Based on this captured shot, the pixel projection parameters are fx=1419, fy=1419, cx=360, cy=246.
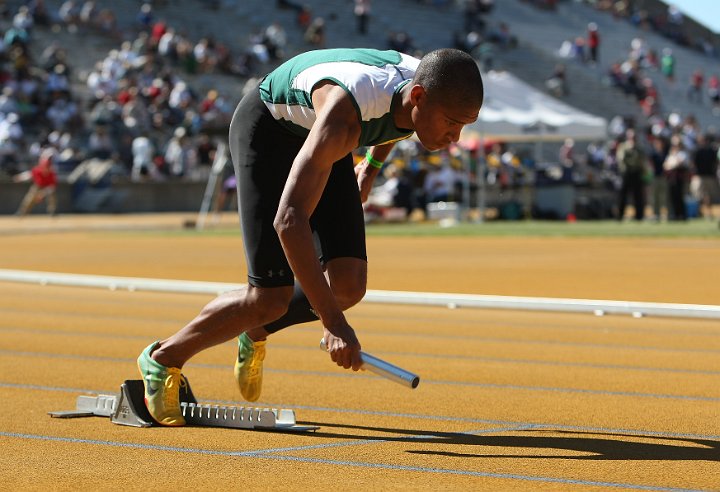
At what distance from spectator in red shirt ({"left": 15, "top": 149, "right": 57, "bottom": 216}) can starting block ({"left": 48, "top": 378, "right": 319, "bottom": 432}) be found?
27392mm

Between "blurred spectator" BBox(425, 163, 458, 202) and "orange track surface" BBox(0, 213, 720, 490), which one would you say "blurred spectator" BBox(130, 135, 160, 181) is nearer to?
"blurred spectator" BBox(425, 163, 458, 202)

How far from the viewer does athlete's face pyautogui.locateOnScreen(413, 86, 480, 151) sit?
536 cm

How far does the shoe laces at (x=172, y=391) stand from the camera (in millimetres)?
6238

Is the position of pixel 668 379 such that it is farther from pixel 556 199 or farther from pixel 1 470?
pixel 556 199

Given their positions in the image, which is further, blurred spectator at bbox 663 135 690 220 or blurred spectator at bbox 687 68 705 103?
blurred spectator at bbox 687 68 705 103

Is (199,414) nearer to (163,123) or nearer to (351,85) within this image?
(351,85)

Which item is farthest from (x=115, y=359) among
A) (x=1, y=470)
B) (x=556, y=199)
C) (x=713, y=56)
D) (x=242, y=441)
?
(x=713, y=56)

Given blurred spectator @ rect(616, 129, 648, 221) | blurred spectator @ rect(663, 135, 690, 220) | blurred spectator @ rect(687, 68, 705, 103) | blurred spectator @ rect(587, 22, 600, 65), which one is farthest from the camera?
blurred spectator @ rect(687, 68, 705, 103)

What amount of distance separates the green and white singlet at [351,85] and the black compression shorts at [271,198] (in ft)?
0.30

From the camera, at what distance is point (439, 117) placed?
5387 millimetres

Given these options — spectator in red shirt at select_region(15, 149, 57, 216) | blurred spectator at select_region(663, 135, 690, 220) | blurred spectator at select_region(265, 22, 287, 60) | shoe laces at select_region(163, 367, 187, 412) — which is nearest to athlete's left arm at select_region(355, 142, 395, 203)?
shoe laces at select_region(163, 367, 187, 412)

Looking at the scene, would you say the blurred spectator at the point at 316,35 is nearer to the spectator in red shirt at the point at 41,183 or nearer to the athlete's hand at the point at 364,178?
the spectator in red shirt at the point at 41,183

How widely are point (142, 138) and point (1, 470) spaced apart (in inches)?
1269

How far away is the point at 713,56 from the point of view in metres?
65.2
